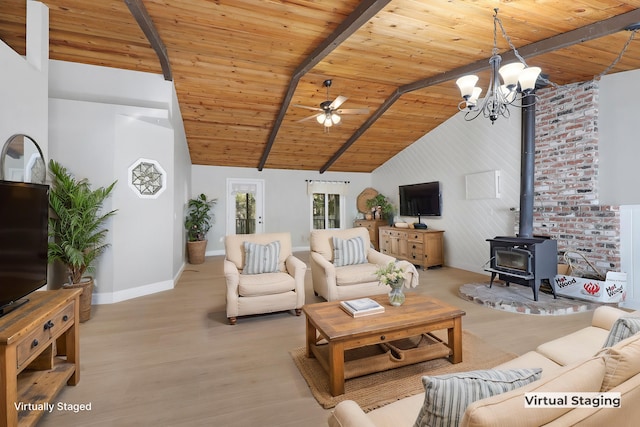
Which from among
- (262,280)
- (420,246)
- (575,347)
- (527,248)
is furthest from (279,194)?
(575,347)

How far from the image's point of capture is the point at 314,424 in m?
1.72

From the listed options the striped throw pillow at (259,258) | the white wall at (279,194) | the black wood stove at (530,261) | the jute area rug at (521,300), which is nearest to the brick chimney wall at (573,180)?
the black wood stove at (530,261)

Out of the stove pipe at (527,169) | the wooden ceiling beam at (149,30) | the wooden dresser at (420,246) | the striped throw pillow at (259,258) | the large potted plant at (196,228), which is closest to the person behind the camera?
the wooden ceiling beam at (149,30)

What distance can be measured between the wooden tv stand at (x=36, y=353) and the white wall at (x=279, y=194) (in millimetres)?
5616

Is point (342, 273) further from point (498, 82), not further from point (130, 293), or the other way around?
point (130, 293)

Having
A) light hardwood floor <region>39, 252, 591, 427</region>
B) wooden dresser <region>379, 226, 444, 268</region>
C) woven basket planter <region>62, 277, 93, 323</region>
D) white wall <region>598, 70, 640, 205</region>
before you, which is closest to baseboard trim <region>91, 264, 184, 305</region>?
light hardwood floor <region>39, 252, 591, 427</region>

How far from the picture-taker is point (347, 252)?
386cm

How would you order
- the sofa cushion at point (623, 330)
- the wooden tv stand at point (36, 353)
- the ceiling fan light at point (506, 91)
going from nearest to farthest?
the sofa cushion at point (623, 330) < the wooden tv stand at point (36, 353) < the ceiling fan light at point (506, 91)

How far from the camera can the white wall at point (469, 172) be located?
4.75 m

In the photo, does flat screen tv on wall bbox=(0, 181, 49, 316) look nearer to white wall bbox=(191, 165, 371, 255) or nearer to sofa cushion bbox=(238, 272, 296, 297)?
sofa cushion bbox=(238, 272, 296, 297)

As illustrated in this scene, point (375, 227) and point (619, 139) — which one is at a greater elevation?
point (619, 139)

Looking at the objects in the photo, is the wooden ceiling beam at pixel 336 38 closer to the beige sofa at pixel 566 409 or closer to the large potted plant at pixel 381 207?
the beige sofa at pixel 566 409

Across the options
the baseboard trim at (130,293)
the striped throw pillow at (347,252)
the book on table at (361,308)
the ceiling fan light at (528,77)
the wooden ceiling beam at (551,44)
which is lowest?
the baseboard trim at (130,293)

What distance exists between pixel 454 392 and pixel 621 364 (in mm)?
548
